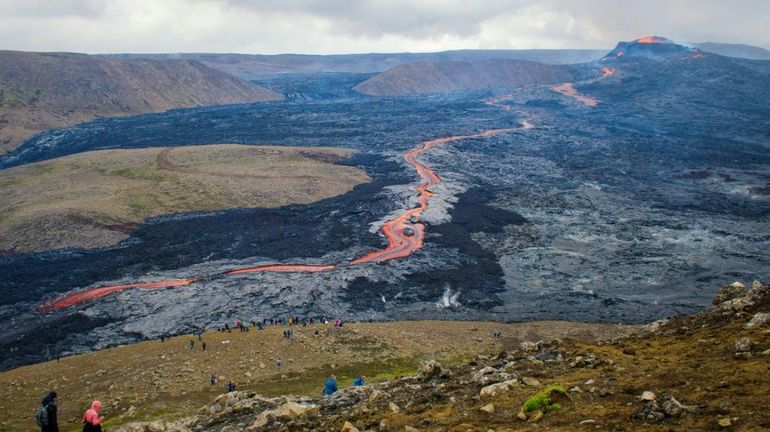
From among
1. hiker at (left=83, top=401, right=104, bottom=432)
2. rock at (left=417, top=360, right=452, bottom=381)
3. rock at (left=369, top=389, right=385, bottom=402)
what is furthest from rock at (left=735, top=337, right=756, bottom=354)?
hiker at (left=83, top=401, right=104, bottom=432)

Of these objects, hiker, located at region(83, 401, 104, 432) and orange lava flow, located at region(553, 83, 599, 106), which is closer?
hiker, located at region(83, 401, 104, 432)

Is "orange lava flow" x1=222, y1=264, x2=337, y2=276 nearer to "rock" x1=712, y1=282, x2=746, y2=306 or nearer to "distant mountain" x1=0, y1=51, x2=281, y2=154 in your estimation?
"rock" x1=712, y1=282, x2=746, y2=306

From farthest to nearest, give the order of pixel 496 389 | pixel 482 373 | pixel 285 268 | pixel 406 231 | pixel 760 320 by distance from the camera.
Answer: pixel 406 231 < pixel 285 268 < pixel 482 373 < pixel 760 320 < pixel 496 389

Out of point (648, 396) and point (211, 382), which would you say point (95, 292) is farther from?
point (648, 396)

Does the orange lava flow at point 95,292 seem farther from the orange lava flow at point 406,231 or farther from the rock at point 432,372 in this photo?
the rock at point 432,372

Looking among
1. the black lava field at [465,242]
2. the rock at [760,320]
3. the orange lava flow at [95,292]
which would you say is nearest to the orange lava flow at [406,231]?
the black lava field at [465,242]

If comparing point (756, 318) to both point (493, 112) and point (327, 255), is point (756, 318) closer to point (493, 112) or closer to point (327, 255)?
point (327, 255)

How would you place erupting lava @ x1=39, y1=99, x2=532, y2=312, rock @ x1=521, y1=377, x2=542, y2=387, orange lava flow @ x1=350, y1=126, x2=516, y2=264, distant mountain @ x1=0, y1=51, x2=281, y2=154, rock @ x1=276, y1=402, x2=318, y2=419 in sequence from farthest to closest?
distant mountain @ x1=0, y1=51, x2=281, y2=154 → orange lava flow @ x1=350, y1=126, x2=516, y2=264 → erupting lava @ x1=39, y1=99, x2=532, y2=312 → rock @ x1=276, y1=402, x2=318, y2=419 → rock @ x1=521, y1=377, x2=542, y2=387

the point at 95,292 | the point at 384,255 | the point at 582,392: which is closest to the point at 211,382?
the point at 582,392
